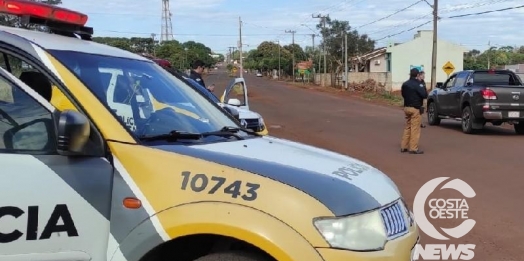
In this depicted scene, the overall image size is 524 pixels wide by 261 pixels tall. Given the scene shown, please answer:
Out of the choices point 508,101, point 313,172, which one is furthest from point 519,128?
point 313,172

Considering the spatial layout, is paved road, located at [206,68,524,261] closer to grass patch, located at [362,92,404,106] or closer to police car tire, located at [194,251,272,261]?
police car tire, located at [194,251,272,261]

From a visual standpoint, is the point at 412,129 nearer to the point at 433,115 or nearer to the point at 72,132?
the point at 433,115

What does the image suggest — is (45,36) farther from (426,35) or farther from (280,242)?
(426,35)

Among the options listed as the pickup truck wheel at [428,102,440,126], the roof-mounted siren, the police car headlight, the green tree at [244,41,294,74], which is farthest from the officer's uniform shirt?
the green tree at [244,41,294,74]

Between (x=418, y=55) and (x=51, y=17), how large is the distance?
67.0 meters

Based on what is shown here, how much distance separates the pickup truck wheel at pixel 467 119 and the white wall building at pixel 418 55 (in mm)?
50416

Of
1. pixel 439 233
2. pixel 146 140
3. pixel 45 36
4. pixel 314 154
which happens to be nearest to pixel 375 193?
pixel 314 154

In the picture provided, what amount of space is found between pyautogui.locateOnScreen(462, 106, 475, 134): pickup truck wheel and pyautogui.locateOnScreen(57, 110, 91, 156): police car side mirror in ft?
48.0

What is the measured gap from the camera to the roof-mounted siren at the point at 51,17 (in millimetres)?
3648

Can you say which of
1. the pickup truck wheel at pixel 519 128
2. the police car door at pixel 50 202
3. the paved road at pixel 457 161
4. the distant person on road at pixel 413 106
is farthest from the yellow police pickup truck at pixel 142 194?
the pickup truck wheel at pixel 519 128

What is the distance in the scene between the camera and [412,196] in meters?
8.23

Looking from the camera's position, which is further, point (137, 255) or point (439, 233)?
point (439, 233)

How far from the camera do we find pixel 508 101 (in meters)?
15.9

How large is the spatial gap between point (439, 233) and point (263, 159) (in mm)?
3894
